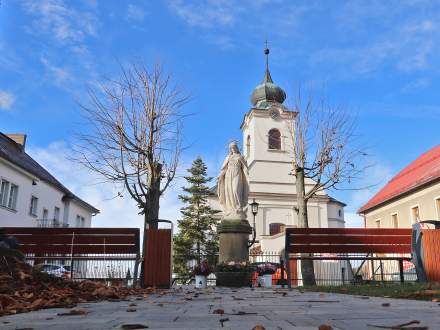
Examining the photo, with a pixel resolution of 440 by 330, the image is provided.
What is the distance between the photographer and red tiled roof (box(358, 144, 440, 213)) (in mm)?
26719

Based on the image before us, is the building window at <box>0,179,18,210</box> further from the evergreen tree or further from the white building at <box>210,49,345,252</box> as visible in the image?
the white building at <box>210,49,345,252</box>

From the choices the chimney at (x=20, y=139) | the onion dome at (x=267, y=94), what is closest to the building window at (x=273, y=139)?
the onion dome at (x=267, y=94)

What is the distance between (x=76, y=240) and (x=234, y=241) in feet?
13.6

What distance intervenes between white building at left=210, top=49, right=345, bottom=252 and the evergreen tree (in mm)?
4634

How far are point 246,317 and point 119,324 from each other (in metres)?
1.01

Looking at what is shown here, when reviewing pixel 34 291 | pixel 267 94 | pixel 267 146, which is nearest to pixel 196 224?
pixel 267 146

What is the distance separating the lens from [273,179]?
153 feet

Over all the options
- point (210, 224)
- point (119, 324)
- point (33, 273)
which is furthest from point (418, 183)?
point (119, 324)

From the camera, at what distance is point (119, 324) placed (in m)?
3.13

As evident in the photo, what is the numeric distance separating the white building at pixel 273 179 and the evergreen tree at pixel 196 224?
4.63m

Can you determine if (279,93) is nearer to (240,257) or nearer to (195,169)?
(195,169)

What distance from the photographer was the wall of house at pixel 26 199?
24169 millimetres

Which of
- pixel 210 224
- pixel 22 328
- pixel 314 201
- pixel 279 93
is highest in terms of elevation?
pixel 279 93

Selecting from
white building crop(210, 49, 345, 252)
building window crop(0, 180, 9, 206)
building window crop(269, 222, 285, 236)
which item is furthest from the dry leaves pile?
building window crop(269, 222, 285, 236)
